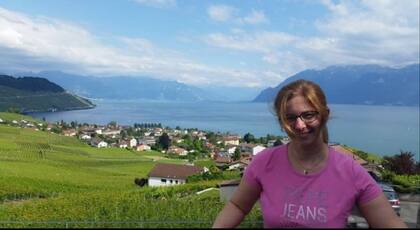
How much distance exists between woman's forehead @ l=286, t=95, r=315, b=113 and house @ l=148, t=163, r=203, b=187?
4069 cm

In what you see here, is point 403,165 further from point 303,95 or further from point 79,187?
point 79,187

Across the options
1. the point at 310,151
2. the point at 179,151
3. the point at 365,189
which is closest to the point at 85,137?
the point at 179,151

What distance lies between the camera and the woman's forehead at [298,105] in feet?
5.29

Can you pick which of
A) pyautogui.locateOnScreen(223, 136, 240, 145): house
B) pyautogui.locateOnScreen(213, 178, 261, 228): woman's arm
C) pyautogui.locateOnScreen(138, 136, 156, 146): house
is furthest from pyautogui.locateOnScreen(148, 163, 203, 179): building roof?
pyautogui.locateOnScreen(138, 136, 156, 146): house

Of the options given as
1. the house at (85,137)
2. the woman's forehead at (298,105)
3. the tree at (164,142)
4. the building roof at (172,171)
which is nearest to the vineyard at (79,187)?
the woman's forehead at (298,105)

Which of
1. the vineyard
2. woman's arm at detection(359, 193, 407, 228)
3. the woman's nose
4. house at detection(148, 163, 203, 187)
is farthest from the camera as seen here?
house at detection(148, 163, 203, 187)

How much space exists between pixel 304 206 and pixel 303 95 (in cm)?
37

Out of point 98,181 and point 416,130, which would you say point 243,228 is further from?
point 416,130

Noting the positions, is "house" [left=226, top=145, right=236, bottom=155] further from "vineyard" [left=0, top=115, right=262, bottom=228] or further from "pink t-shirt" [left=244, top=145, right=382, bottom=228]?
"pink t-shirt" [left=244, top=145, right=382, bottom=228]

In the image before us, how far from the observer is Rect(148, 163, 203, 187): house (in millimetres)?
42619

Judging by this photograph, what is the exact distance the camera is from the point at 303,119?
1.61m

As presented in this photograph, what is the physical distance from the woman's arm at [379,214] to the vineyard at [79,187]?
1.28 ft

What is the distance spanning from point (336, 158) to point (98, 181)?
130 feet

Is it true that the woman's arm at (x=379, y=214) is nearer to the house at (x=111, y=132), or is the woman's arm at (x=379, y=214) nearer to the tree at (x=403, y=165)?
the tree at (x=403, y=165)
